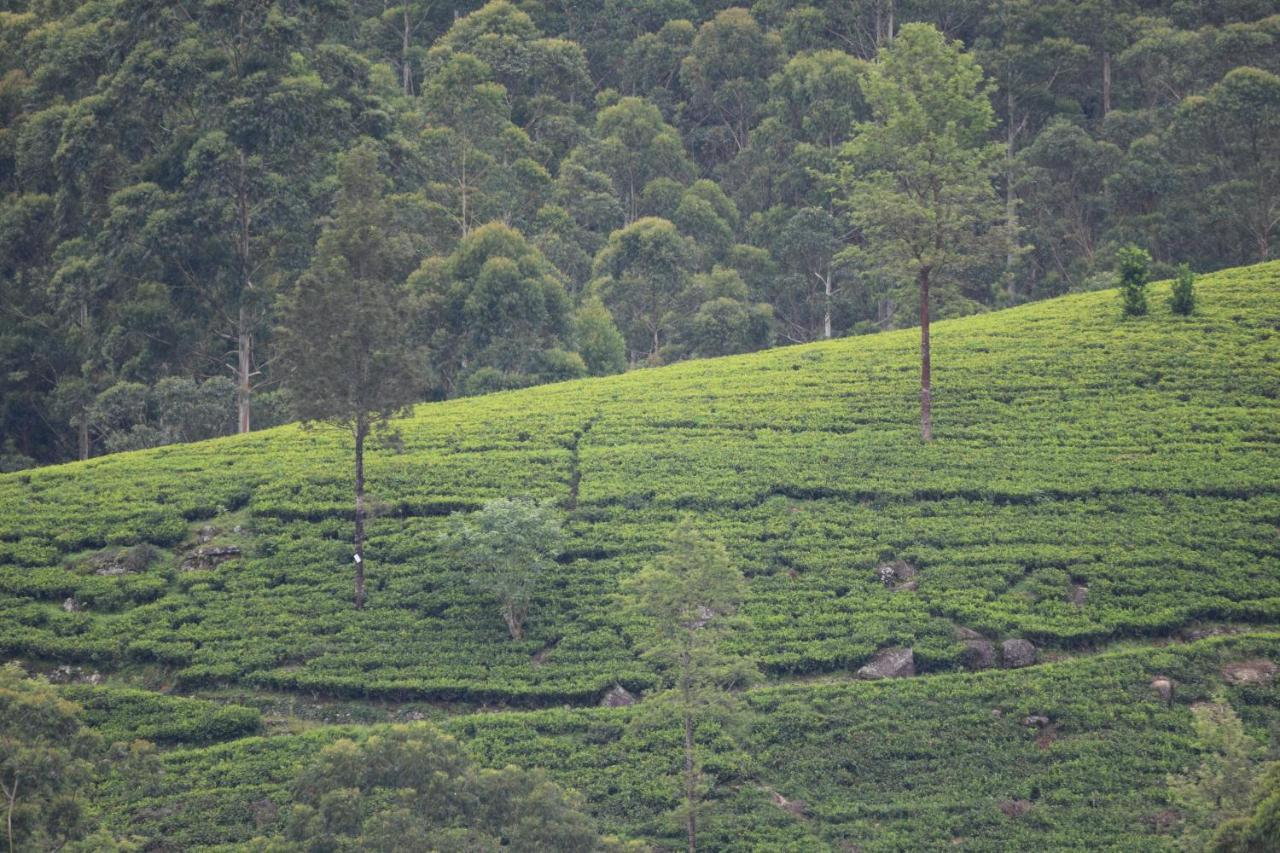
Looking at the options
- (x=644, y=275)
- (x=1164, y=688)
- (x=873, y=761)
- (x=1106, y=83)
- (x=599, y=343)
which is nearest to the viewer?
(x=873, y=761)

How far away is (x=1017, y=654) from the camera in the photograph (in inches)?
1355

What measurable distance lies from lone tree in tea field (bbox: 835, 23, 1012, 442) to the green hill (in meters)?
4.85

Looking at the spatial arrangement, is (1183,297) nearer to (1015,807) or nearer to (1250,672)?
(1250,672)

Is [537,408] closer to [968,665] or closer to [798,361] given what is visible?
[798,361]

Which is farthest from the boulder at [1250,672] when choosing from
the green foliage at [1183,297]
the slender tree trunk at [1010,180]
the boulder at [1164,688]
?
the slender tree trunk at [1010,180]

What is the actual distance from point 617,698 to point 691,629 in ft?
16.8

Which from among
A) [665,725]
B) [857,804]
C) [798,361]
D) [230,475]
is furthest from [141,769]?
[798,361]

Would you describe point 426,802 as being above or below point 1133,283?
below

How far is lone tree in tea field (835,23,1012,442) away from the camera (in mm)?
43031

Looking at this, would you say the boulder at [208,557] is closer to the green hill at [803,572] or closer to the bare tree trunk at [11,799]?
the green hill at [803,572]

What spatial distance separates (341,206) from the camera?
38.2m

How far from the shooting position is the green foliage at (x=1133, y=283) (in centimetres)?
5119

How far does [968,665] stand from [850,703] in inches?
120

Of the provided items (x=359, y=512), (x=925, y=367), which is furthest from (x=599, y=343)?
(x=359, y=512)
